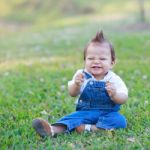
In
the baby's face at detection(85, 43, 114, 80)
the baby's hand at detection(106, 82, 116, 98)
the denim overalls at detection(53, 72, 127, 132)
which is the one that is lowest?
the denim overalls at detection(53, 72, 127, 132)

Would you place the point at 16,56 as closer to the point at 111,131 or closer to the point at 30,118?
the point at 30,118

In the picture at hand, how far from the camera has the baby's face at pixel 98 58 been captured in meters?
4.94

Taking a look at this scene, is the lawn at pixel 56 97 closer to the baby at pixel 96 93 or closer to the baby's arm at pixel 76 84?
the baby at pixel 96 93

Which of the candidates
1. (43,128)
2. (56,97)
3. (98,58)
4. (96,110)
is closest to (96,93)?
(96,110)

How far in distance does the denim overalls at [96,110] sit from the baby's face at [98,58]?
0.11 meters

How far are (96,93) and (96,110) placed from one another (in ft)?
0.60

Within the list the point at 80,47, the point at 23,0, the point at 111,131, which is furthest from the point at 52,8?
the point at 111,131

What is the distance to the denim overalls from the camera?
489cm

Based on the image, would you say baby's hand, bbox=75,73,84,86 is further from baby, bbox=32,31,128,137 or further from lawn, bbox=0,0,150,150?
lawn, bbox=0,0,150,150

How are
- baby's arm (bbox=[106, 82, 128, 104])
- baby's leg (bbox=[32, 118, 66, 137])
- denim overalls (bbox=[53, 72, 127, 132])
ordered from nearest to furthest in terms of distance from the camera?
baby's leg (bbox=[32, 118, 66, 137]) < baby's arm (bbox=[106, 82, 128, 104]) < denim overalls (bbox=[53, 72, 127, 132])

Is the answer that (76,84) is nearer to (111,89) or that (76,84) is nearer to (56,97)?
(111,89)

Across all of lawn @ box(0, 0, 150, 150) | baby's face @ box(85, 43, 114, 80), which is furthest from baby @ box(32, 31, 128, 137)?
lawn @ box(0, 0, 150, 150)

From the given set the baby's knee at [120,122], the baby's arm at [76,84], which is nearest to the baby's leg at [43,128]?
the baby's arm at [76,84]

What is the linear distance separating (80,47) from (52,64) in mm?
3778
